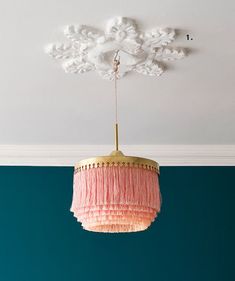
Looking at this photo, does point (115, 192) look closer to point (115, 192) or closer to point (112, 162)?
point (115, 192)

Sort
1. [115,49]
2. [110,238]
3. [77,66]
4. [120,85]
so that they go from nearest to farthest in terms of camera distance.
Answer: [115,49] < [77,66] < [120,85] < [110,238]

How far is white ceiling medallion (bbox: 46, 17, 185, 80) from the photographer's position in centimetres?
215

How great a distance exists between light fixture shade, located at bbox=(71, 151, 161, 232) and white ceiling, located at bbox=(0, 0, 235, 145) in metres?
0.56

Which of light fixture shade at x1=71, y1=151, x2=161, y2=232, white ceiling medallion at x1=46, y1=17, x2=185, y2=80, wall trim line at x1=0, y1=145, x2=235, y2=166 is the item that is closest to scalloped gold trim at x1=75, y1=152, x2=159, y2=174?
light fixture shade at x1=71, y1=151, x2=161, y2=232

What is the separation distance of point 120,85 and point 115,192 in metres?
0.90

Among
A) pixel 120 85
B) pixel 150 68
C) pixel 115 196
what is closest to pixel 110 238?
pixel 120 85

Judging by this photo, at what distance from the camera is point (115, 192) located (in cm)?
192

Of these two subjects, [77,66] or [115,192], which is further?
[77,66]

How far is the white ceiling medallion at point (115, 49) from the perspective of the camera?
215 cm

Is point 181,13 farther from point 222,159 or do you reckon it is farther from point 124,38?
point 222,159

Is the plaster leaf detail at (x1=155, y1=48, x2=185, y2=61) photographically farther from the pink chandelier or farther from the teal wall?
the teal wall

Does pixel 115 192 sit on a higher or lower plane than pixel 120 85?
lower

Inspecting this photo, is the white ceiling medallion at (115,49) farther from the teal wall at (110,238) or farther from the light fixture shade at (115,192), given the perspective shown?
the teal wall at (110,238)

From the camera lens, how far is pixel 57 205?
357 cm
